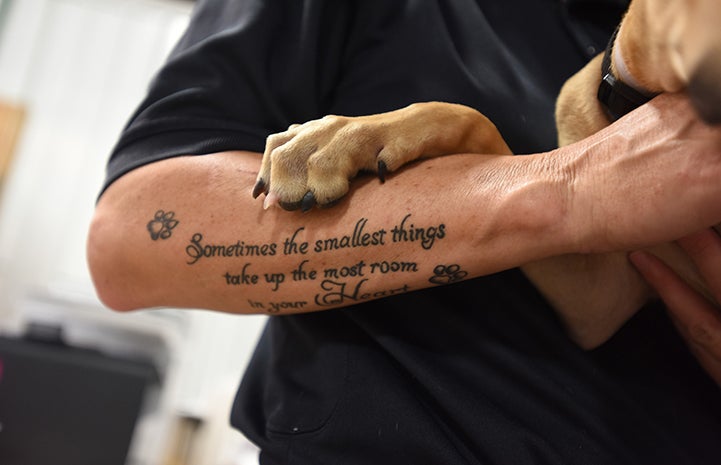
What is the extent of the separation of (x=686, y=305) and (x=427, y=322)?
0.31 metres

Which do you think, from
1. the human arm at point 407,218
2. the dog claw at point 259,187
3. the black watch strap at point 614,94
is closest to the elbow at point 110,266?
the human arm at point 407,218

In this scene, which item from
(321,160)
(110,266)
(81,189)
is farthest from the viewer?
(81,189)

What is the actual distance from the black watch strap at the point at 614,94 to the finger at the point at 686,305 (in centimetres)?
18

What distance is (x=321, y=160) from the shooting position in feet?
2.47

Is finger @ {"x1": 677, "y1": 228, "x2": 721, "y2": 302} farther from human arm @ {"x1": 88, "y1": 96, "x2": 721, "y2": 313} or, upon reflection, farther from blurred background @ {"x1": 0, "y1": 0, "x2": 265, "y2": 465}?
blurred background @ {"x1": 0, "y1": 0, "x2": 265, "y2": 465}

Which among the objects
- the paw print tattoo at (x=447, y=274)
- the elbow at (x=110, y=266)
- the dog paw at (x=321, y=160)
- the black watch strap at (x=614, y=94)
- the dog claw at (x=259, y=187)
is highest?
the black watch strap at (x=614, y=94)

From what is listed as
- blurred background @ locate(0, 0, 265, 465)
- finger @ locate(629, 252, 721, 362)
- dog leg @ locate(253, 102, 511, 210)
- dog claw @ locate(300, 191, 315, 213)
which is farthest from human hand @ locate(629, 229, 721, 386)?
blurred background @ locate(0, 0, 265, 465)

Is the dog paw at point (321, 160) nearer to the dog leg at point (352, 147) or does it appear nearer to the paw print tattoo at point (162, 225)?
A: the dog leg at point (352, 147)

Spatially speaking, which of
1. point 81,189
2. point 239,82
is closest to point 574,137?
point 239,82

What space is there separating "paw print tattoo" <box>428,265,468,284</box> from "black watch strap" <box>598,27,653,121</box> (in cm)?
27

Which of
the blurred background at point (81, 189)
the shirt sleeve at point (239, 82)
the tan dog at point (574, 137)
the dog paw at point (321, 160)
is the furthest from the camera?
the blurred background at point (81, 189)

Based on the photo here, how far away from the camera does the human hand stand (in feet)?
2.73

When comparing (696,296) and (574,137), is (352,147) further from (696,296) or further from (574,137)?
(696,296)

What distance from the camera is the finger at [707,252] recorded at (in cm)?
83
